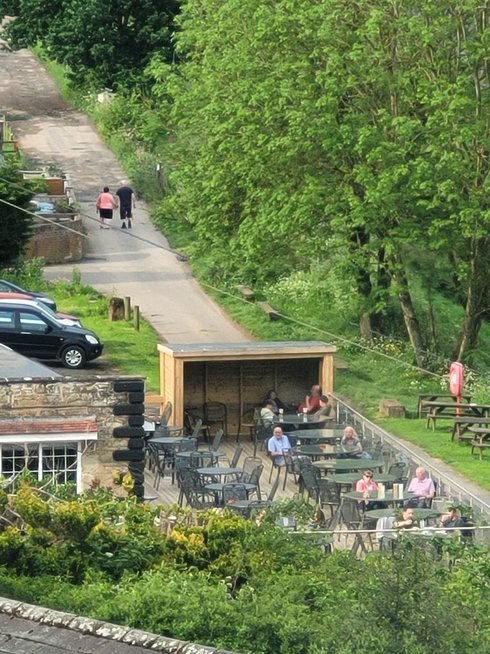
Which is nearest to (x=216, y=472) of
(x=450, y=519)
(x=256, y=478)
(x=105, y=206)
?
(x=256, y=478)

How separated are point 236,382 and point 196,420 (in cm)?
133

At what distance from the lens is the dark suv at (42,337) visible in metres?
42.4

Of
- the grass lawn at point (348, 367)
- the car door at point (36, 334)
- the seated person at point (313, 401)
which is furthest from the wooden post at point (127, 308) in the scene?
the seated person at point (313, 401)

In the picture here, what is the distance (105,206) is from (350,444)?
24.2 metres

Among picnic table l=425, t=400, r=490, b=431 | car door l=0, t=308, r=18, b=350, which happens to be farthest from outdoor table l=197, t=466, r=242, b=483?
car door l=0, t=308, r=18, b=350

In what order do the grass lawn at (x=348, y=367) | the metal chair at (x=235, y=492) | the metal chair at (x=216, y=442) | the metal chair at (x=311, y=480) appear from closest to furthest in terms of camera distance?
the metal chair at (x=235, y=492), the metal chair at (x=311, y=480), the metal chair at (x=216, y=442), the grass lawn at (x=348, y=367)

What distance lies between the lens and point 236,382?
39938 mm

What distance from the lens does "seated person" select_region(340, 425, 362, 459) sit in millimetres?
35094

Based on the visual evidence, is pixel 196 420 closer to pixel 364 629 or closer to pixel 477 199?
pixel 477 199

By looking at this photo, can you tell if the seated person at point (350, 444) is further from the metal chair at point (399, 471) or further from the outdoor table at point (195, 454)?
the outdoor table at point (195, 454)

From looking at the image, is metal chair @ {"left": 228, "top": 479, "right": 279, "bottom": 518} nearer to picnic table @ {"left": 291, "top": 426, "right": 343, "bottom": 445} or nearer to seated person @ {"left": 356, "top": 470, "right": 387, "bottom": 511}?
seated person @ {"left": 356, "top": 470, "right": 387, "bottom": 511}

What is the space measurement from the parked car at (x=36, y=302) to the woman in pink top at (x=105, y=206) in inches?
508

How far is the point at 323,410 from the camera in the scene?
126 ft

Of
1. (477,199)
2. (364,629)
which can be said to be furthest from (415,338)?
(364,629)
